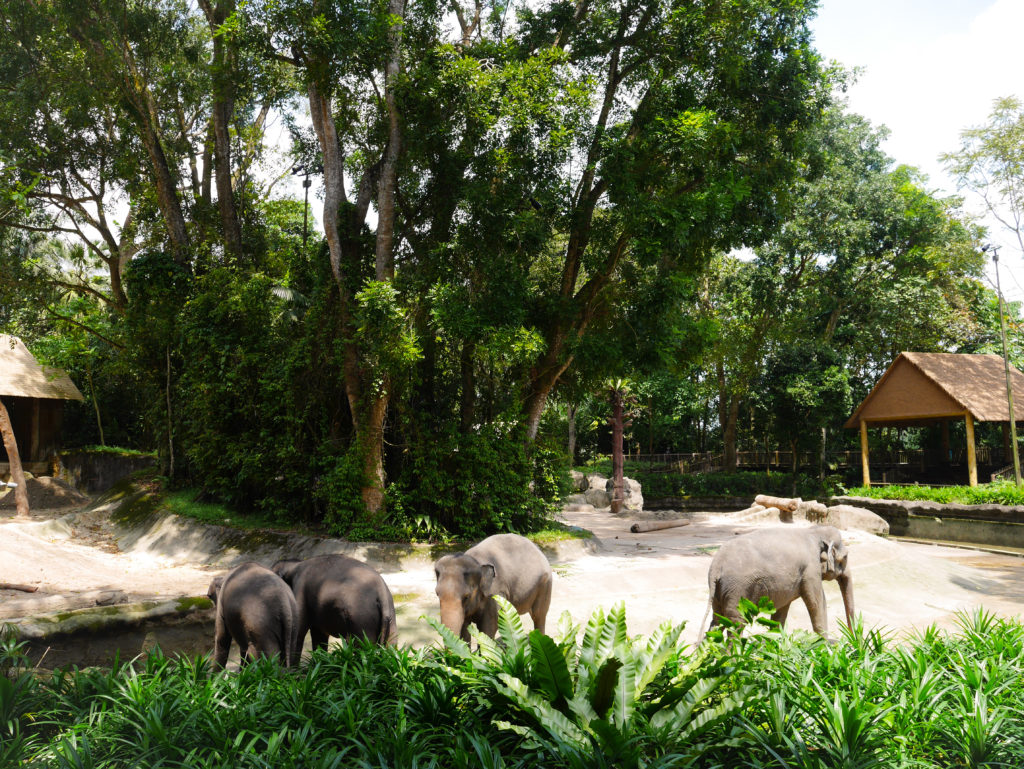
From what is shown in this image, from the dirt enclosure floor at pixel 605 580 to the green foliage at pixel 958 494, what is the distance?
8.79 ft

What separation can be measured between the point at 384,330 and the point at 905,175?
28739mm

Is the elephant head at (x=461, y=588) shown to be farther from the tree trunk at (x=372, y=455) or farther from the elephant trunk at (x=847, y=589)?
the tree trunk at (x=372, y=455)

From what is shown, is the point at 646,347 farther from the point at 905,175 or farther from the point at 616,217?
the point at 905,175

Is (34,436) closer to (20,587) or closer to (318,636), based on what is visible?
(20,587)

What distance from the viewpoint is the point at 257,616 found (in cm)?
505

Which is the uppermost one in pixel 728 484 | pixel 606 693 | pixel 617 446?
pixel 617 446

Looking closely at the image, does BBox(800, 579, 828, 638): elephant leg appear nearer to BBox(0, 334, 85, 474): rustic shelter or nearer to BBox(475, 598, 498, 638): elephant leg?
BBox(475, 598, 498, 638): elephant leg

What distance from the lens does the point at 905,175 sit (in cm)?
3084

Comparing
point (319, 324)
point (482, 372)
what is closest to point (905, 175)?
point (482, 372)

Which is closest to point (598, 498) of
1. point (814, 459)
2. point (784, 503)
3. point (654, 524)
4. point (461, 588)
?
point (654, 524)

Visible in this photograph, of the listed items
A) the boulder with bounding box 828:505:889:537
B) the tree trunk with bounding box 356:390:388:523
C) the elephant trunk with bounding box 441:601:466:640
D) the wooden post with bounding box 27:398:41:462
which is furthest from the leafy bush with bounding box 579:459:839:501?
the elephant trunk with bounding box 441:601:466:640

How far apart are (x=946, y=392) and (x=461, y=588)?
1997cm

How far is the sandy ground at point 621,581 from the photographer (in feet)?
27.9

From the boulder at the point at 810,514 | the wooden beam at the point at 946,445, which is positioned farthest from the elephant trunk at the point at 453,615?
the wooden beam at the point at 946,445
